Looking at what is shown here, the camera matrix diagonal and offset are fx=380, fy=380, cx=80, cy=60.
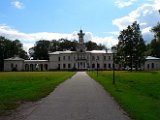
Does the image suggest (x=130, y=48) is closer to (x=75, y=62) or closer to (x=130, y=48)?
(x=130, y=48)

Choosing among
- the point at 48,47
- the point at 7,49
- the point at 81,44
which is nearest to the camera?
the point at 81,44

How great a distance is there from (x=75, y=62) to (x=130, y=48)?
4514 centimetres

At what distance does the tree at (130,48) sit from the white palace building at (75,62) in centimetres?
3842

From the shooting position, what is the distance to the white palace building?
163m

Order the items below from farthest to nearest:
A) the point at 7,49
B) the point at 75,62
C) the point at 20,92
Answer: the point at 7,49 → the point at 75,62 → the point at 20,92

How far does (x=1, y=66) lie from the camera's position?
17050 centimetres

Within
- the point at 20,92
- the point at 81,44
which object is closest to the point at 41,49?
the point at 81,44

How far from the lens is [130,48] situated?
4833 inches

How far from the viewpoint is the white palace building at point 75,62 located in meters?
163

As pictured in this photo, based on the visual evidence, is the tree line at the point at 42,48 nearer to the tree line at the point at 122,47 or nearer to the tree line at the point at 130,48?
the tree line at the point at 122,47

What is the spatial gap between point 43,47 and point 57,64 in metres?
27.2

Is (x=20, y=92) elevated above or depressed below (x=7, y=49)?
below

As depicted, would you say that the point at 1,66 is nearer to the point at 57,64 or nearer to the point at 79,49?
the point at 57,64

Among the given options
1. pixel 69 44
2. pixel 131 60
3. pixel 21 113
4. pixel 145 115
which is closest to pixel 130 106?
pixel 145 115
